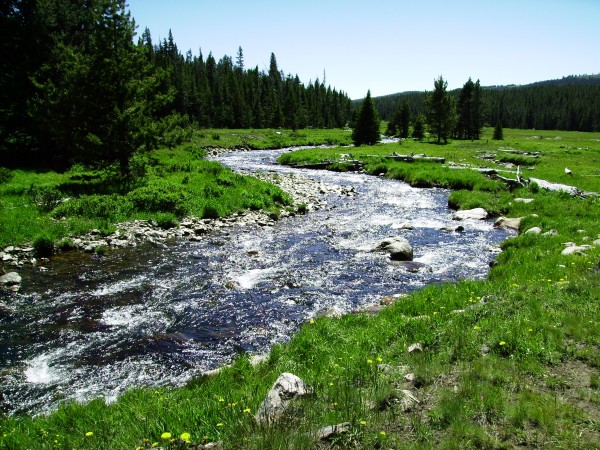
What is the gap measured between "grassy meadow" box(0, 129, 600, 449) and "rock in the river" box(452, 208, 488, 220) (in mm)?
12622

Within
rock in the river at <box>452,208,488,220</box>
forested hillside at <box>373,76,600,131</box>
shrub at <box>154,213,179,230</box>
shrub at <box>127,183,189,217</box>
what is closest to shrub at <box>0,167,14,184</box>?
shrub at <box>127,183,189,217</box>

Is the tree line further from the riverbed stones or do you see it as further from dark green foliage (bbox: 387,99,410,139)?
dark green foliage (bbox: 387,99,410,139)

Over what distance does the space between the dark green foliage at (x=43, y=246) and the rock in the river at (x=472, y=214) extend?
21.7 meters

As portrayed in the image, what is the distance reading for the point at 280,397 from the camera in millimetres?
5832

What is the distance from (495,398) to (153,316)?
9.18 m

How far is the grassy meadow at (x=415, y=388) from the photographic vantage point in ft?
16.6

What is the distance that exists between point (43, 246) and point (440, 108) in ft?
253

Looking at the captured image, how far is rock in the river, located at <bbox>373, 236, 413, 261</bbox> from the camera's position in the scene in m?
16.3

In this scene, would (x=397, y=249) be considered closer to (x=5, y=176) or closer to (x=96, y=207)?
(x=96, y=207)

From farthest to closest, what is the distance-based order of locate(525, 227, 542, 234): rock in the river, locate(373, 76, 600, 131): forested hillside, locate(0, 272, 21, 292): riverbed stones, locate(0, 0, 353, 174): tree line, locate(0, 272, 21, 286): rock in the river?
locate(373, 76, 600, 131): forested hillside, locate(0, 0, 353, 174): tree line, locate(525, 227, 542, 234): rock in the river, locate(0, 272, 21, 286): rock in the river, locate(0, 272, 21, 292): riverbed stones

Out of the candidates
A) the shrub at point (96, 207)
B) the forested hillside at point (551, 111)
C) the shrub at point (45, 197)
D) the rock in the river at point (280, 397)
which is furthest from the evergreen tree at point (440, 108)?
the forested hillside at point (551, 111)

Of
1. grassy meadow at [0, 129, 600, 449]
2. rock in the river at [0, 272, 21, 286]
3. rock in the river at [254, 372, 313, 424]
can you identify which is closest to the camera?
grassy meadow at [0, 129, 600, 449]

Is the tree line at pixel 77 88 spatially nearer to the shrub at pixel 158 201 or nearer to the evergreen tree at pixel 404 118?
the shrub at pixel 158 201

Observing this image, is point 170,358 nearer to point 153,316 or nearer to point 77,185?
point 153,316
